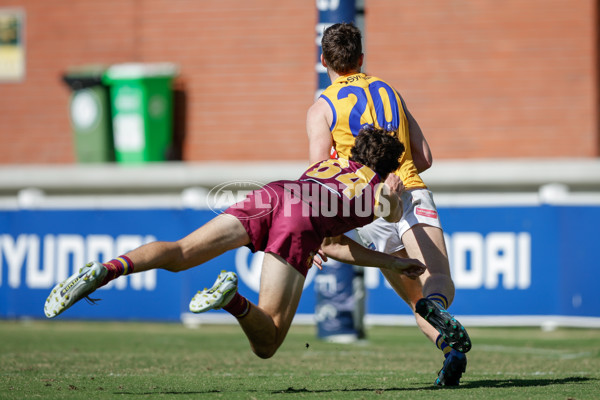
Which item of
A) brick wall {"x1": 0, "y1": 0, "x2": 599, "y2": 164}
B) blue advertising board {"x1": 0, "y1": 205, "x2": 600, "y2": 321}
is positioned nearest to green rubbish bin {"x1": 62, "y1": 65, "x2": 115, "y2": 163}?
brick wall {"x1": 0, "y1": 0, "x2": 599, "y2": 164}

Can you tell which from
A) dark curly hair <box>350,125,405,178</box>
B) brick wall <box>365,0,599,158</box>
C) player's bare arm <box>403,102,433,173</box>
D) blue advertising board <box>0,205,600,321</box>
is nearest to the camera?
dark curly hair <box>350,125,405,178</box>

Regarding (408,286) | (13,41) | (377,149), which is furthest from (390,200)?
(13,41)

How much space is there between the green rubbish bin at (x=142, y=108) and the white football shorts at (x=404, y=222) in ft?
37.7

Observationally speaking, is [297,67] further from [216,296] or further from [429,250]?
→ [216,296]

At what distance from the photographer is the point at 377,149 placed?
563 cm

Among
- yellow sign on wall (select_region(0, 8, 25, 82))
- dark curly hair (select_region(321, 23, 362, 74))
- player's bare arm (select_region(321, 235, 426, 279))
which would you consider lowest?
player's bare arm (select_region(321, 235, 426, 279))

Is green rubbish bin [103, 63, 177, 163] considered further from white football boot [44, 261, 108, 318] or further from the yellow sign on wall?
white football boot [44, 261, 108, 318]

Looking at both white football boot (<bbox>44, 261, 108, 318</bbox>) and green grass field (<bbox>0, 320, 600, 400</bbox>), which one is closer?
white football boot (<bbox>44, 261, 108, 318</bbox>)

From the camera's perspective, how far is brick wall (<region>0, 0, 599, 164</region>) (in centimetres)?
1591

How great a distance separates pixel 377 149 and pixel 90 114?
12.6 m

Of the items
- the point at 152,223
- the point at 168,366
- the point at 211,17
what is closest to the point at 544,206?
the point at 152,223

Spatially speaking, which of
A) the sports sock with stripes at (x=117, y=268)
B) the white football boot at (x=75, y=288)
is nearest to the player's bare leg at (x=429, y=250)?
the sports sock with stripes at (x=117, y=268)

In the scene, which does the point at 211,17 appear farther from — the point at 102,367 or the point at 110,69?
the point at 102,367

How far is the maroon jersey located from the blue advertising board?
6223mm
